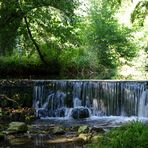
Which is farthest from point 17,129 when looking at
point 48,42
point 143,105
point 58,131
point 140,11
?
point 48,42

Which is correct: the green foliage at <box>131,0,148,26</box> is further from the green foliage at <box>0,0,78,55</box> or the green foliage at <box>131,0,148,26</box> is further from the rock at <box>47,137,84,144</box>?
the rock at <box>47,137,84,144</box>

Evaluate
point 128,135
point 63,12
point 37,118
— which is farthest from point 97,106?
point 128,135

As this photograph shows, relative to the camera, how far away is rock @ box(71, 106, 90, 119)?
1500cm

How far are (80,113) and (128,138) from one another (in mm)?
8807

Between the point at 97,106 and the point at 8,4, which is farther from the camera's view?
the point at 8,4

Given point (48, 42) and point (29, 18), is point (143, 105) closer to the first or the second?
point (48, 42)

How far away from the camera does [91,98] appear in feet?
52.4

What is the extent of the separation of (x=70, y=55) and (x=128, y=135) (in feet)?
49.1

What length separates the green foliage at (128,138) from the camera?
625 centimetres

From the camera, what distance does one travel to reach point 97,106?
51.6ft

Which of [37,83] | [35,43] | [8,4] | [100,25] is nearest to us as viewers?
[37,83]

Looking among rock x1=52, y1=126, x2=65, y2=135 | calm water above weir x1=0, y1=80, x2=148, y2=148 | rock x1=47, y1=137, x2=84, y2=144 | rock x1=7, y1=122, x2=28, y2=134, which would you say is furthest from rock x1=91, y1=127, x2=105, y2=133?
calm water above weir x1=0, y1=80, x2=148, y2=148

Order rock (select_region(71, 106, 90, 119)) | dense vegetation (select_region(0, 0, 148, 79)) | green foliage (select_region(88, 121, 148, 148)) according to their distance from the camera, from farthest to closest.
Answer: dense vegetation (select_region(0, 0, 148, 79)) → rock (select_region(71, 106, 90, 119)) → green foliage (select_region(88, 121, 148, 148))

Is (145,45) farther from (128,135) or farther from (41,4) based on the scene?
(128,135)
